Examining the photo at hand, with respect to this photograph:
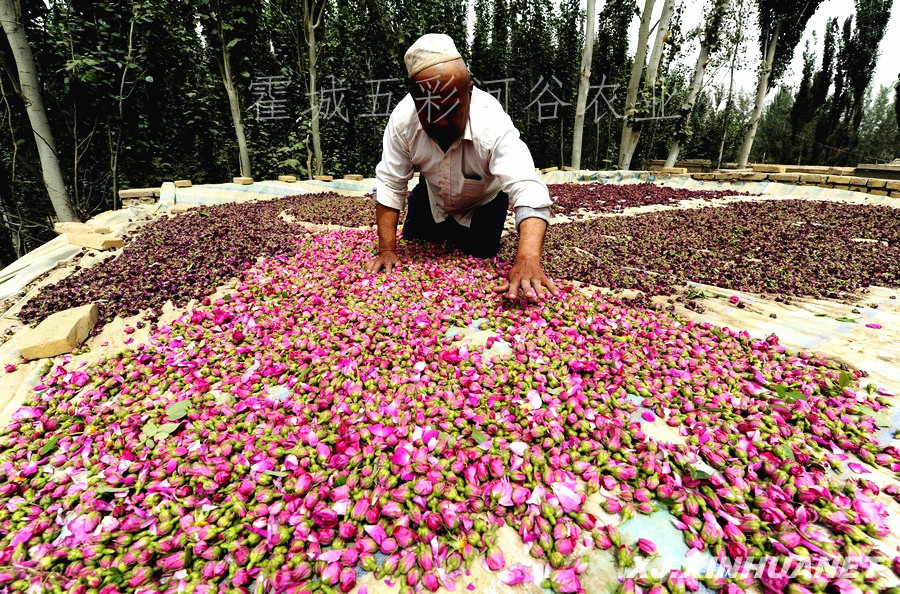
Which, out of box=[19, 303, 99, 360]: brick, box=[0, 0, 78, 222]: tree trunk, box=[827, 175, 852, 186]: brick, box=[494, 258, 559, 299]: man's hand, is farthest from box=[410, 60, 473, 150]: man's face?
box=[827, 175, 852, 186]: brick

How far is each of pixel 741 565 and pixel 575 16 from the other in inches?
1087

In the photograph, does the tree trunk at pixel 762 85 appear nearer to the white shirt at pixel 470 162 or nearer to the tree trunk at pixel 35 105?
the white shirt at pixel 470 162

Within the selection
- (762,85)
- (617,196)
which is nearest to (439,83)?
(617,196)

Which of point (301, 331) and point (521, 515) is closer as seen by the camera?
point (521, 515)

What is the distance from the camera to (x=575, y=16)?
22.7 meters

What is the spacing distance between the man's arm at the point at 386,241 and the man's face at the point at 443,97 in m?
0.86

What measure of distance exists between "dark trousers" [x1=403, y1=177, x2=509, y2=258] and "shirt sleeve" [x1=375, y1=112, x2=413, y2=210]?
19.3 inches

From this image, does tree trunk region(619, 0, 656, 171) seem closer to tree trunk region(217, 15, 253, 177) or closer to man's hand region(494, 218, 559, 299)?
tree trunk region(217, 15, 253, 177)

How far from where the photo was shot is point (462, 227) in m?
3.91

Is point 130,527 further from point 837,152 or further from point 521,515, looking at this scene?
point 837,152

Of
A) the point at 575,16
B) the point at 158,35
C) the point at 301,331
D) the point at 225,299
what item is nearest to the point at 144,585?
the point at 301,331

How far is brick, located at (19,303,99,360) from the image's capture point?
2.63 meters

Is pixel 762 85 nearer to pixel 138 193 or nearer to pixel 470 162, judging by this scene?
pixel 470 162

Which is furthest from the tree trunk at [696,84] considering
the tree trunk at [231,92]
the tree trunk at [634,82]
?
the tree trunk at [231,92]
